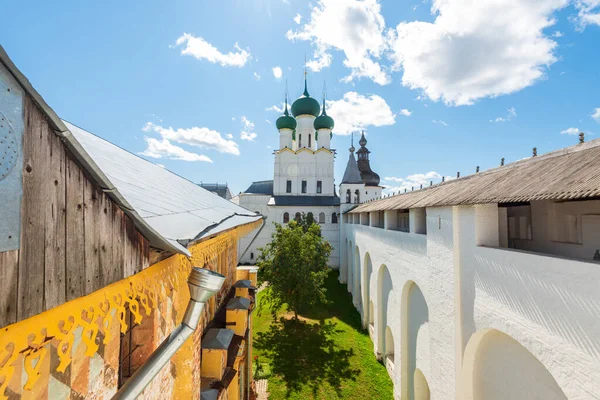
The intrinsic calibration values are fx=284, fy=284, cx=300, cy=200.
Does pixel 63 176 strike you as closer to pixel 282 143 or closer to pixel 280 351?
pixel 280 351

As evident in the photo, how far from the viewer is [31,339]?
3.10 ft

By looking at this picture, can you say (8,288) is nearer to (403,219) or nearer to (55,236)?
(55,236)

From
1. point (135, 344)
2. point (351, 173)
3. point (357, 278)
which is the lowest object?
point (357, 278)

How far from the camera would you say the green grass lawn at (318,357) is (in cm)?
917

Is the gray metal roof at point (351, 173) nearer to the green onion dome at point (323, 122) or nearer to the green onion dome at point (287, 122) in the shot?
the green onion dome at point (323, 122)

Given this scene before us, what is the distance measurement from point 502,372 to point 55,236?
625cm

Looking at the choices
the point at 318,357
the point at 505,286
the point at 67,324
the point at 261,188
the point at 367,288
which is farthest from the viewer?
the point at 261,188

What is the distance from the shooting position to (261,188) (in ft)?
99.8

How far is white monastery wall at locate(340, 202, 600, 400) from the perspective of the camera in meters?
3.16

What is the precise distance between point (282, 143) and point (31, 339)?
29.7m

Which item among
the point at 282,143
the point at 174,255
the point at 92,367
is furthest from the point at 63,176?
the point at 282,143

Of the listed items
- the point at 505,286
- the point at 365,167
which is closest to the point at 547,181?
the point at 505,286

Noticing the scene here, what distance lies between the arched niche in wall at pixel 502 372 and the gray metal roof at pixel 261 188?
84.5ft


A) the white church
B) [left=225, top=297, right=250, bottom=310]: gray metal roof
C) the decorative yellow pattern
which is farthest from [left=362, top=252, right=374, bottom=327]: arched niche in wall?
the decorative yellow pattern
